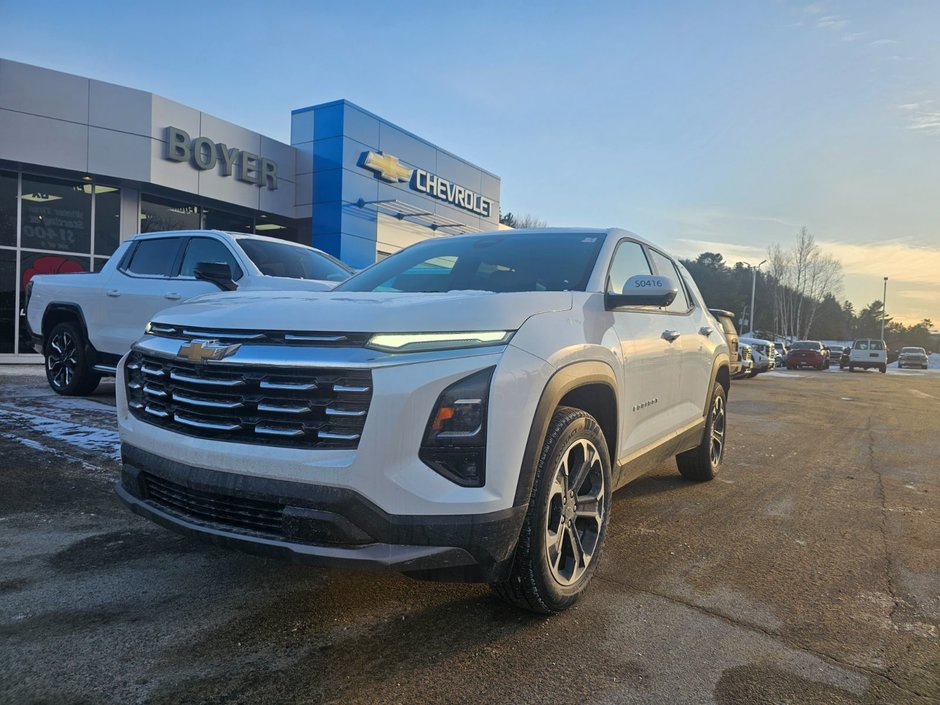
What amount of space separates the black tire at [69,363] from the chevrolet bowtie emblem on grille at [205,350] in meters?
6.06

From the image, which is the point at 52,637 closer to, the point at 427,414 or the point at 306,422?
the point at 306,422

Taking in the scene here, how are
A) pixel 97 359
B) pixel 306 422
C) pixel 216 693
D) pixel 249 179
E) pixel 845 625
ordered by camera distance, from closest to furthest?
1. pixel 216 693
2. pixel 306 422
3. pixel 845 625
4. pixel 97 359
5. pixel 249 179

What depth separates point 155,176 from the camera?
48.8 feet

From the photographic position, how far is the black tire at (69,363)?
771 cm

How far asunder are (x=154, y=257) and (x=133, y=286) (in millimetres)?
411

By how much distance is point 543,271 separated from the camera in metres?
3.52

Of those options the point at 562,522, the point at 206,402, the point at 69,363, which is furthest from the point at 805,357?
the point at 206,402

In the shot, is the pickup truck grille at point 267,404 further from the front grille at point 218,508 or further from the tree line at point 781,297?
the tree line at point 781,297

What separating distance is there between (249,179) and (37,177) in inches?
187

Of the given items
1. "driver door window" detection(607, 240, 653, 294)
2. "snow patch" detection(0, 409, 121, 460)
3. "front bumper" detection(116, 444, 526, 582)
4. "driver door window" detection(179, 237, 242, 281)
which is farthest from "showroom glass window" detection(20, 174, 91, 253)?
"front bumper" detection(116, 444, 526, 582)

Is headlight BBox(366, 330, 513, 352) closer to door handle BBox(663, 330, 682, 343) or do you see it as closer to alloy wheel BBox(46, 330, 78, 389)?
door handle BBox(663, 330, 682, 343)

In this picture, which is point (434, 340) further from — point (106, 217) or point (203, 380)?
point (106, 217)

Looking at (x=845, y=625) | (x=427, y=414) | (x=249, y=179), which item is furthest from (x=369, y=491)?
(x=249, y=179)

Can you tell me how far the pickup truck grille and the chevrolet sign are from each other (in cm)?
1815
